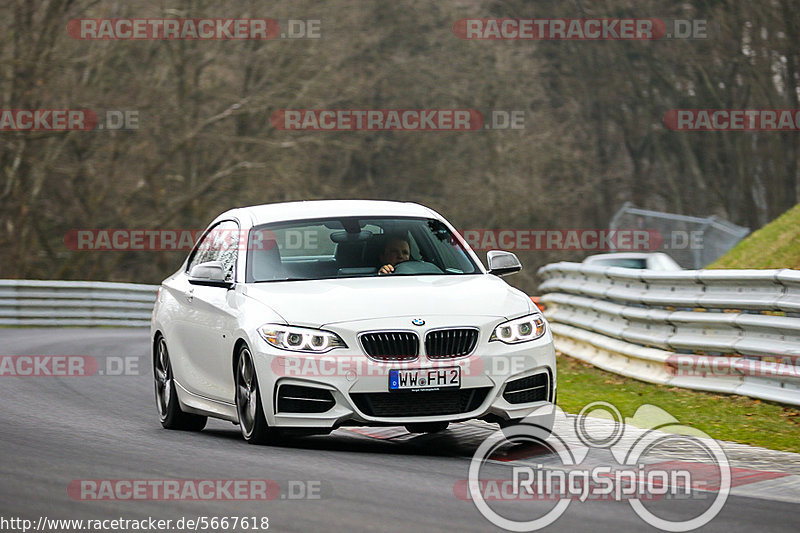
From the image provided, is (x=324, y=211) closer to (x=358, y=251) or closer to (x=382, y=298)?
(x=358, y=251)

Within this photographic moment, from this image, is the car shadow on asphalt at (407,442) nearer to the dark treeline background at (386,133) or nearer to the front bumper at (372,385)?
the front bumper at (372,385)

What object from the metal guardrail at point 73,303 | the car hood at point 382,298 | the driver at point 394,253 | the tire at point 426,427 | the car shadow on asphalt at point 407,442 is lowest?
the metal guardrail at point 73,303

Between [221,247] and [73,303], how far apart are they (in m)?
21.4

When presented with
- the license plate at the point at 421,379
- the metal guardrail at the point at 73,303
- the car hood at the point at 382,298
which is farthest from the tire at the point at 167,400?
the metal guardrail at the point at 73,303

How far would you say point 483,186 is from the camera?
151 feet

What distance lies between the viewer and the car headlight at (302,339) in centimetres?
902

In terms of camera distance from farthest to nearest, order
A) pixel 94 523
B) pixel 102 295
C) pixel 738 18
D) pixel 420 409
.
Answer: pixel 738 18 < pixel 102 295 < pixel 420 409 < pixel 94 523

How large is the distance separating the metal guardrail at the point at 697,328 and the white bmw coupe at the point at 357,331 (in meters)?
2.49

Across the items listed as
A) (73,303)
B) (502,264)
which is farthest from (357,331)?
(73,303)

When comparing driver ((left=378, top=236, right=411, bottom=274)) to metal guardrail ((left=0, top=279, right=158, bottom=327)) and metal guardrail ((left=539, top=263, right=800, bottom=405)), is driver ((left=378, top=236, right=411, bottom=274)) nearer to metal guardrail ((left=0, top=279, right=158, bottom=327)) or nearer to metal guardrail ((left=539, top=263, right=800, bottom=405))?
metal guardrail ((left=539, top=263, right=800, bottom=405))

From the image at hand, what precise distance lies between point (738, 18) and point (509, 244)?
973 cm

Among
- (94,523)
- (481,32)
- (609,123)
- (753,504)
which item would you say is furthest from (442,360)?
(609,123)

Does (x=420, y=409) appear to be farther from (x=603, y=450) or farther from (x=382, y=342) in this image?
(x=603, y=450)

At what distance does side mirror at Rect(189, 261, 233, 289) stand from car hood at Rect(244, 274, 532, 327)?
1.13 ft
